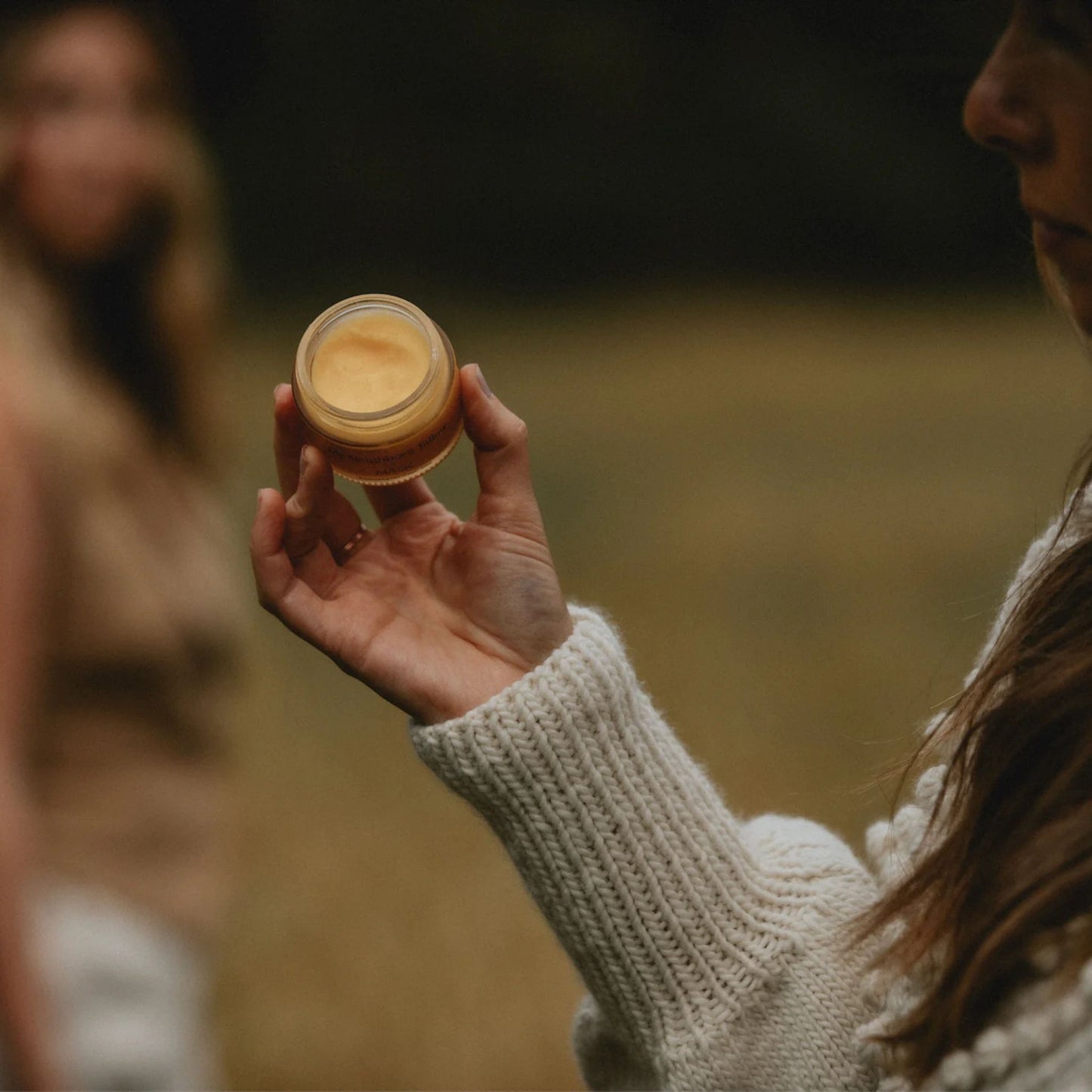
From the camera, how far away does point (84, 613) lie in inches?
64.5

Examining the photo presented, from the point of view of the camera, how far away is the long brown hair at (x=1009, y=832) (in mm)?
828

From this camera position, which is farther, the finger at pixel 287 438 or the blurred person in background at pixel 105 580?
the blurred person in background at pixel 105 580

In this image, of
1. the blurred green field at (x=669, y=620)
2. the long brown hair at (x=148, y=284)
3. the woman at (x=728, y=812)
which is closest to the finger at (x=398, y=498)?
the woman at (x=728, y=812)

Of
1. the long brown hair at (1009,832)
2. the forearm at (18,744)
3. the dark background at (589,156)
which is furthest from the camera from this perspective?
the dark background at (589,156)

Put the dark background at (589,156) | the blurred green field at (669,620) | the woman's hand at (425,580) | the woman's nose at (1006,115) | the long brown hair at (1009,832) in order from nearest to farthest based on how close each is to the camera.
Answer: the long brown hair at (1009,832), the woman's nose at (1006,115), the woman's hand at (425,580), the blurred green field at (669,620), the dark background at (589,156)

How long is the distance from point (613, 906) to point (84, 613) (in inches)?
33.3

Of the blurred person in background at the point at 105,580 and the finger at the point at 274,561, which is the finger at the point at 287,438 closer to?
the finger at the point at 274,561

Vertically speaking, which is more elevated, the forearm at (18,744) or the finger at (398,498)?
the finger at (398,498)

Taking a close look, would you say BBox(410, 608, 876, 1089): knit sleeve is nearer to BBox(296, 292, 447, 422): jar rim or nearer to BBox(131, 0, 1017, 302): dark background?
BBox(296, 292, 447, 422): jar rim

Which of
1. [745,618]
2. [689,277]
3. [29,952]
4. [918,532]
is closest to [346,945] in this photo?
[29,952]

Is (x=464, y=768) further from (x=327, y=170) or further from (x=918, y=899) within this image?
(x=327, y=170)

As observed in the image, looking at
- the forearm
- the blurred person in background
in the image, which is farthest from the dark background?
the forearm

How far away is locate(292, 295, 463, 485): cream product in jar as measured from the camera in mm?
1133

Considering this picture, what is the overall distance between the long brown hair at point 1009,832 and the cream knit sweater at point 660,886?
0.20 ft
